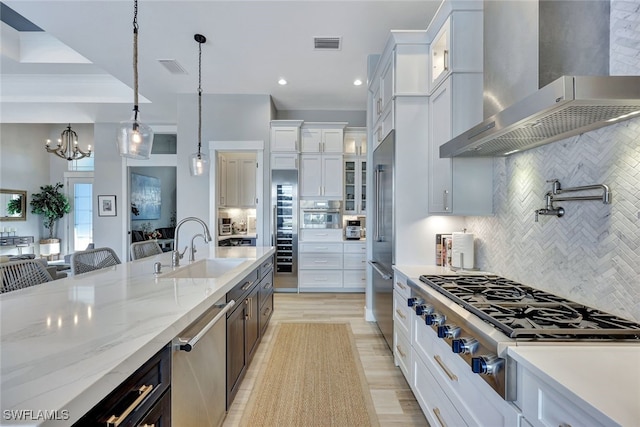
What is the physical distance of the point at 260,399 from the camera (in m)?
2.16

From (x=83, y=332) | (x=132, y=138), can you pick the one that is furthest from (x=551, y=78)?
(x=132, y=138)

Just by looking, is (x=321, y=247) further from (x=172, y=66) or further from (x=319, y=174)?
(x=172, y=66)

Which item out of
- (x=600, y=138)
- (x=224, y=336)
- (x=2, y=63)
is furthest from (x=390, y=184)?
(x=2, y=63)

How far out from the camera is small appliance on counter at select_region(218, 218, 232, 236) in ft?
17.2

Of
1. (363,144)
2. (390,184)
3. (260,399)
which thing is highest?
(363,144)

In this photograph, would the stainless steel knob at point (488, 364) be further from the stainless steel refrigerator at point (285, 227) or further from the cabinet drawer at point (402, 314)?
the stainless steel refrigerator at point (285, 227)

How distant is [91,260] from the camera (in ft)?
7.98

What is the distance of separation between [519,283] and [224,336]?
181cm

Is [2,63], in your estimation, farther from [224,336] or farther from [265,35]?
[224,336]

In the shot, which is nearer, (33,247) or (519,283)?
(519,283)

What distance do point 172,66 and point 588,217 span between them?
15.1 feet

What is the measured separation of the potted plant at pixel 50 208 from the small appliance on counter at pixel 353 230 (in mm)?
7368

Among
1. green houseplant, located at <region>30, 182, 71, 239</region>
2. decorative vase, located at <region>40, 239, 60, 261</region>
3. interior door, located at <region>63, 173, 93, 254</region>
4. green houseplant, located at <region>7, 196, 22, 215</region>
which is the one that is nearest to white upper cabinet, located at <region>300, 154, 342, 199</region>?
interior door, located at <region>63, 173, 93, 254</region>

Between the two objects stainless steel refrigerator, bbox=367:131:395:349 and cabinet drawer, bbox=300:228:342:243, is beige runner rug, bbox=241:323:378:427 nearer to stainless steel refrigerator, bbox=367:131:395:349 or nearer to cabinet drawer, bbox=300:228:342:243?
stainless steel refrigerator, bbox=367:131:395:349
